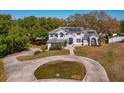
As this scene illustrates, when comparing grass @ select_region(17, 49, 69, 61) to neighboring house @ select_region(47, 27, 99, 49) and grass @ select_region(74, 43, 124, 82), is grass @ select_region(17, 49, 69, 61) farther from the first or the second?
grass @ select_region(74, 43, 124, 82)

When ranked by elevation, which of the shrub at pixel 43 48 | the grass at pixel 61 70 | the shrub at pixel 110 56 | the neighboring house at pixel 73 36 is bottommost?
the grass at pixel 61 70

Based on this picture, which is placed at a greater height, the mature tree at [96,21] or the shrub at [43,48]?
the mature tree at [96,21]

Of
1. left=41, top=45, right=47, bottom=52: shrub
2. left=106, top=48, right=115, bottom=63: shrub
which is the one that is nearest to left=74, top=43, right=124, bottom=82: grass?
left=106, top=48, right=115, bottom=63: shrub

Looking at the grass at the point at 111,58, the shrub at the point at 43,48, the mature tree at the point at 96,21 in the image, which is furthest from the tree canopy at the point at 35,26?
the grass at the point at 111,58

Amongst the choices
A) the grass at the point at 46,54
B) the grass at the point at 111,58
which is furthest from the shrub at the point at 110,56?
the grass at the point at 46,54

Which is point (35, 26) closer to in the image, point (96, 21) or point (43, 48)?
point (43, 48)

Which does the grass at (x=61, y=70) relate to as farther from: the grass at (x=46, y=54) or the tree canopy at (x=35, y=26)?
the tree canopy at (x=35, y=26)

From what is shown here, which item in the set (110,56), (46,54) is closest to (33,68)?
(46,54)

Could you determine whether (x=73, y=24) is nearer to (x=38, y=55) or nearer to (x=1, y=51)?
(x=38, y=55)
